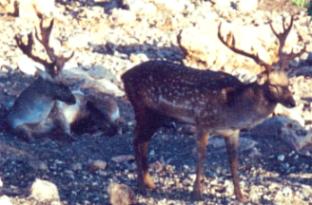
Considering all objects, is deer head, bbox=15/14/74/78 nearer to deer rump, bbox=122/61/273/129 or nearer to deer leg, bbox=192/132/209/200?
deer rump, bbox=122/61/273/129

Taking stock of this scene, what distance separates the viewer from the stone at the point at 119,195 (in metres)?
8.80

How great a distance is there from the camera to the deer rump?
927cm

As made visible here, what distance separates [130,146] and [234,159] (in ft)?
6.45

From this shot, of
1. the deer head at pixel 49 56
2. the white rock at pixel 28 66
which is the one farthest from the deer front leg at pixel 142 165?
the white rock at pixel 28 66

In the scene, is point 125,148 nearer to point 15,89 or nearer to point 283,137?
point 283,137

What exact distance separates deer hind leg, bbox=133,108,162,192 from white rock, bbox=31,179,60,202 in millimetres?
873

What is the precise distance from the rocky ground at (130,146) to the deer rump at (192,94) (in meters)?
0.68

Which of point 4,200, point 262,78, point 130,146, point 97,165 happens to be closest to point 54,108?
point 130,146

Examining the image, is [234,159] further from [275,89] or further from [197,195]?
[275,89]

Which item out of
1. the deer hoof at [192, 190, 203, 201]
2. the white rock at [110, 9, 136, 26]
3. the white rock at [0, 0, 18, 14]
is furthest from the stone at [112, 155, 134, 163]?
the white rock at [0, 0, 18, 14]

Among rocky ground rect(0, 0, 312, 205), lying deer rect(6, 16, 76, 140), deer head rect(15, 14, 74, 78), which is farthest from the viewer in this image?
deer head rect(15, 14, 74, 78)

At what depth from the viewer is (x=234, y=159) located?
9352 millimetres

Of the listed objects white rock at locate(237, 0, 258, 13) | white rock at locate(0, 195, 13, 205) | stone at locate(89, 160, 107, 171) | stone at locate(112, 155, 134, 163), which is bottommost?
white rock at locate(0, 195, 13, 205)

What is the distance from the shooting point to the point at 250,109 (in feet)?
30.4
